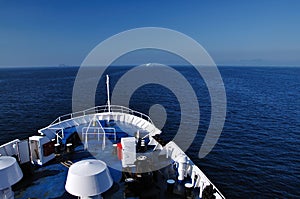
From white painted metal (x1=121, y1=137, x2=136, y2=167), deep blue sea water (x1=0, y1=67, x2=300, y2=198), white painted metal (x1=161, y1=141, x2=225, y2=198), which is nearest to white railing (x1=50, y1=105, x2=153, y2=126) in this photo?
deep blue sea water (x1=0, y1=67, x2=300, y2=198)

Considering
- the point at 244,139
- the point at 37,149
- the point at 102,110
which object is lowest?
the point at 244,139

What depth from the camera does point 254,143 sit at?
28.6m

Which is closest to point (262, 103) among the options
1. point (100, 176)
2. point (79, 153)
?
point (79, 153)

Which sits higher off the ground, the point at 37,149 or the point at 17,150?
the point at 17,150

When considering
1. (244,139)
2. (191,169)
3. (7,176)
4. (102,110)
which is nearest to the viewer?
(7,176)

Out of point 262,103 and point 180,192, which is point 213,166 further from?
point 262,103

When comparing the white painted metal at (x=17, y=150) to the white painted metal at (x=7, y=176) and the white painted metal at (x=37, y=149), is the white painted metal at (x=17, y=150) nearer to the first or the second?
the white painted metal at (x=37, y=149)

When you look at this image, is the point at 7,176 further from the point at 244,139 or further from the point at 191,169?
the point at 244,139

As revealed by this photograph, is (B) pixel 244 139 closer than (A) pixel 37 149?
No

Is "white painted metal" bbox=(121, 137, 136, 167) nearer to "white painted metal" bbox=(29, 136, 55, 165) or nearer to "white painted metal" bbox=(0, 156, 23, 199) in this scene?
"white painted metal" bbox=(29, 136, 55, 165)

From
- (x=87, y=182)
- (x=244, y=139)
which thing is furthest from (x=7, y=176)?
(x=244, y=139)

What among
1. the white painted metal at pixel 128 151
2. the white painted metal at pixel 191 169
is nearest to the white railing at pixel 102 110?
the white painted metal at pixel 191 169

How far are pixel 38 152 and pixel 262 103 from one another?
52.0 m

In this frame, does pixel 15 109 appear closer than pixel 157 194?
No
